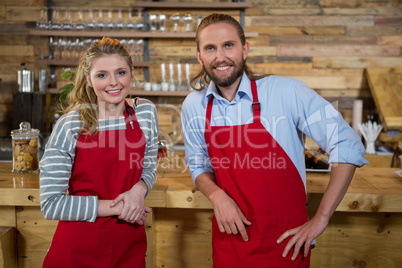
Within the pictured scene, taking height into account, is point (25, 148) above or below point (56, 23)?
below

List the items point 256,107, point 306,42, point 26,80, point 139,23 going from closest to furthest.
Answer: point 256,107, point 26,80, point 139,23, point 306,42

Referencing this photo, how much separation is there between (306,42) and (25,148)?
2981 mm

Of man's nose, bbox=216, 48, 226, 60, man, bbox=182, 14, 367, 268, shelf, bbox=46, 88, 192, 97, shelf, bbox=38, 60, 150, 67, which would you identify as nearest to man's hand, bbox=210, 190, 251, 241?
man, bbox=182, 14, 367, 268

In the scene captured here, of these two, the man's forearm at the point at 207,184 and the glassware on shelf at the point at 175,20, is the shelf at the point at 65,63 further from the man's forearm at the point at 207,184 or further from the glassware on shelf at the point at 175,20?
the man's forearm at the point at 207,184

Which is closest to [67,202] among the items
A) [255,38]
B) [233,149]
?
[233,149]

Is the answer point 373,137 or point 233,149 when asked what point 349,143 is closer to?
point 233,149

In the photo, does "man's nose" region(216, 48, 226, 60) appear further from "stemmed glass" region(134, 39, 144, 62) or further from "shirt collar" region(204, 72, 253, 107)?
"stemmed glass" region(134, 39, 144, 62)

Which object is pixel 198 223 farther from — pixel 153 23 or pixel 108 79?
pixel 153 23

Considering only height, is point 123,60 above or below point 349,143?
above

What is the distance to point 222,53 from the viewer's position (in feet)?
4.82

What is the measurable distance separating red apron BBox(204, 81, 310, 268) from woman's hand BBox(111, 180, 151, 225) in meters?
0.30

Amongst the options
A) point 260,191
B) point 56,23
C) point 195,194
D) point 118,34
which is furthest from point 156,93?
point 260,191

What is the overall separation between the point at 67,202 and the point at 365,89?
3545mm

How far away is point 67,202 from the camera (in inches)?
52.6
